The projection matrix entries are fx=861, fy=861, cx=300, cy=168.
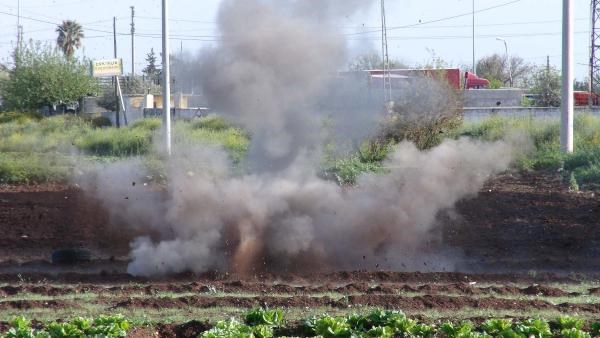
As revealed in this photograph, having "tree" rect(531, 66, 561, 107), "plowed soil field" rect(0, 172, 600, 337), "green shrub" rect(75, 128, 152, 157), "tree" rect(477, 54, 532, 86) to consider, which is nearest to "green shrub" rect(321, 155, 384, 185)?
"plowed soil field" rect(0, 172, 600, 337)

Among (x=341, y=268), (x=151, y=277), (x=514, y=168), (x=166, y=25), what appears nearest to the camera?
(x=151, y=277)

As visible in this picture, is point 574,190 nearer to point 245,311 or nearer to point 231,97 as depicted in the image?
point 231,97

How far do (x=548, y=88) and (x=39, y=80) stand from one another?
2816cm

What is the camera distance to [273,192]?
14383 millimetres

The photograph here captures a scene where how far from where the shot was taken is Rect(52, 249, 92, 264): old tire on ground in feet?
49.2

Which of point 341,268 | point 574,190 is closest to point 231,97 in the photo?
point 341,268

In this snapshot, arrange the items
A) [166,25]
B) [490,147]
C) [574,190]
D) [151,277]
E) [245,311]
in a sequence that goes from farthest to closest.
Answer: [166,25] < [574,190] < [490,147] < [151,277] < [245,311]

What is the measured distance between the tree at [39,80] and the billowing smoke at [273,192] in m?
35.6

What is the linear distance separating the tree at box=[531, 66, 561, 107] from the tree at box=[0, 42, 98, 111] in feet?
86.6

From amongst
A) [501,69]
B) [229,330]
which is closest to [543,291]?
[229,330]

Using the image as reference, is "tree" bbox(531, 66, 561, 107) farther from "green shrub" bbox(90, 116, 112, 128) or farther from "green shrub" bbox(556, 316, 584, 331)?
"green shrub" bbox(556, 316, 584, 331)

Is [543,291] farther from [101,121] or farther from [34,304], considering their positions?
[101,121]

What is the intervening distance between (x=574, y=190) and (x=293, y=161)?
8.59 meters

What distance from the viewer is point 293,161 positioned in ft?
47.5
